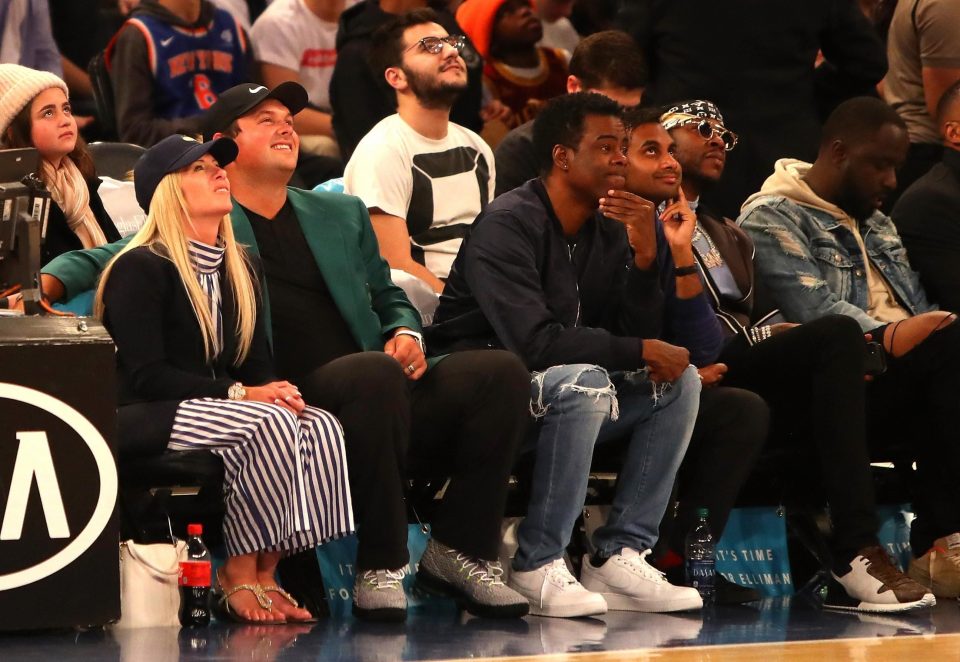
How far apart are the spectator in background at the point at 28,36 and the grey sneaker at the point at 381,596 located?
3.36 meters

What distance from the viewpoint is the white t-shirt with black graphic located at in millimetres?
6223

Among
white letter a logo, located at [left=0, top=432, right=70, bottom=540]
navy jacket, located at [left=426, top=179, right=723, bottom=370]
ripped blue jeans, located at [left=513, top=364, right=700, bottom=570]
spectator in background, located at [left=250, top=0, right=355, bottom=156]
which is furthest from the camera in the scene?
spectator in background, located at [left=250, top=0, right=355, bottom=156]

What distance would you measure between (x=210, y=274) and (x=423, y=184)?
1.43 m

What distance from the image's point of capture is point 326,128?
7734 millimetres

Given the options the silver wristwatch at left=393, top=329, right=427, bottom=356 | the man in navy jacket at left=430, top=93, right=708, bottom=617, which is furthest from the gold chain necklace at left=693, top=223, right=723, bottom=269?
the silver wristwatch at left=393, top=329, right=427, bottom=356

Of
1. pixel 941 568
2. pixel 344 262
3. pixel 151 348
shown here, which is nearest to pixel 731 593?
pixel 941 568

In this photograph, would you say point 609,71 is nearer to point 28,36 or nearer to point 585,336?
point 585,336

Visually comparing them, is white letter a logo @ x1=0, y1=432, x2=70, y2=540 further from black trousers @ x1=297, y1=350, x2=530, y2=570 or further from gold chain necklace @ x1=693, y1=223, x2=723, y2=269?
gold chain necklace @ x1=693, y1=223, x2=723, y2=269

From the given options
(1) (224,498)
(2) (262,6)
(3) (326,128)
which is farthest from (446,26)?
(1) (224,498)

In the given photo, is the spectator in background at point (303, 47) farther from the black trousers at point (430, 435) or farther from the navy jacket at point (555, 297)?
the black trousers at point (430, 435)

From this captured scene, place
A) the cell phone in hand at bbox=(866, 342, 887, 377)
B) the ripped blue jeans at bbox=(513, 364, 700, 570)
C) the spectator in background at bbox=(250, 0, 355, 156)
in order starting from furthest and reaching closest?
the spectator in background at bbox=(250, 0, 355, 156) → the cell phone in hand at bbox=(866, 342, 887, 377) → the ripped blue jeans at bbox=(513, 364, 700, 570)

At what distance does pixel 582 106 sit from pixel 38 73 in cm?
180

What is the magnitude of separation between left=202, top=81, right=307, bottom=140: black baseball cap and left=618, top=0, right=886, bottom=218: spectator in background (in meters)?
2.11

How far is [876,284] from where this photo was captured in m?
6.50
